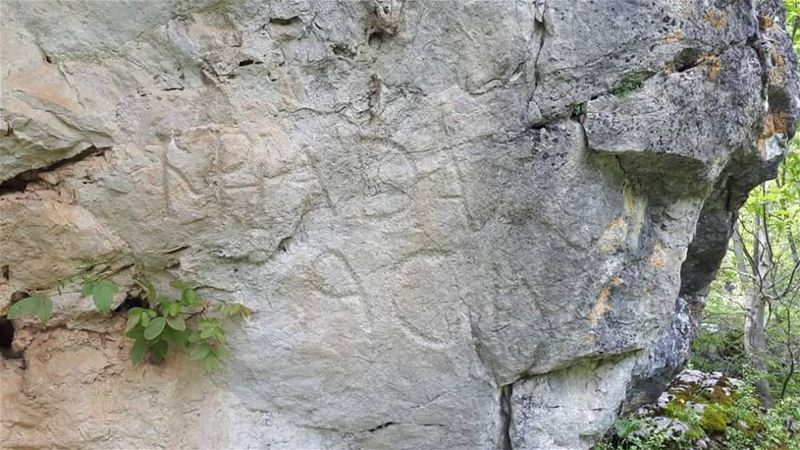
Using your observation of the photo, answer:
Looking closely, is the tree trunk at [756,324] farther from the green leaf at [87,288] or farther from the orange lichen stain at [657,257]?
the green leaf at [87,288]

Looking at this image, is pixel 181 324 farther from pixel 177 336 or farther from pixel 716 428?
pixel 716 428

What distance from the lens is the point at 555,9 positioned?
242cm

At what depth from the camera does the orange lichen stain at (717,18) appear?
255cm

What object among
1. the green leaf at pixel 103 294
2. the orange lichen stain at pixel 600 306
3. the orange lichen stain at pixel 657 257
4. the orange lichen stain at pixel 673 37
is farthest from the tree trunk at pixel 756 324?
the green leaf at pixel 103 294

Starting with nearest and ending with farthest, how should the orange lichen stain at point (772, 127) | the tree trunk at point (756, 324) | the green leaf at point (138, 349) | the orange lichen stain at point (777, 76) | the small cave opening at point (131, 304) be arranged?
the green leaf at point (138, 349), the small cave opening at point (131, 304), the orange lichen stain at point (777, 76), the orange lichen stain at point (772, 127), the tree trunk at point (756, 324)

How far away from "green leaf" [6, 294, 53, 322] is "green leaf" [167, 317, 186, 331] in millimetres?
459

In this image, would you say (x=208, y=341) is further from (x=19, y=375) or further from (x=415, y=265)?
(x=415, y=265)

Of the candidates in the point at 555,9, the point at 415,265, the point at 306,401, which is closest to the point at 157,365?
the point at 306,401

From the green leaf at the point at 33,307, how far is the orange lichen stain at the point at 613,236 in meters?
2.35

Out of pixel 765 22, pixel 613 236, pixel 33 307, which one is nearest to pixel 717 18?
pixel 765 22

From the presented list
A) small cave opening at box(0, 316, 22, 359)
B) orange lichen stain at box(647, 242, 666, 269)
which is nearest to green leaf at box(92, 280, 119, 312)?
small cave opening at box(0, 316, 22, 359)

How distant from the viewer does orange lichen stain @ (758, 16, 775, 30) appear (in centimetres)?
290

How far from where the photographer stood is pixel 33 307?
2287 mm

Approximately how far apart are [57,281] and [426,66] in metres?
1.79
